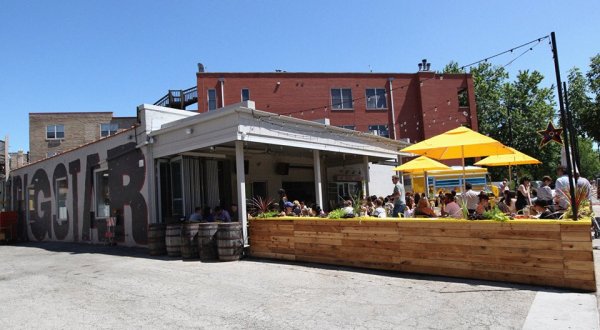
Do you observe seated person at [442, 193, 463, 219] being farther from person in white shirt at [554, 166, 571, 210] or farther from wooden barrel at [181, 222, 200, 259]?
wooden barrel at [181, 222, 200, 259]

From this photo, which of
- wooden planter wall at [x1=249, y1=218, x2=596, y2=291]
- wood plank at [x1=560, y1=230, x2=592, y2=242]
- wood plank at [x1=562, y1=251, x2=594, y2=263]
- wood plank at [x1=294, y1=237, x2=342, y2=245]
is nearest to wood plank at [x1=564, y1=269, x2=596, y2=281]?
wooden planter wall at [x1=249, y1=218, x2=596, y2=291]

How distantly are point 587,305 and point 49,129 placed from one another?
1891 inches

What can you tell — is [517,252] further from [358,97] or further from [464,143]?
[358,97]

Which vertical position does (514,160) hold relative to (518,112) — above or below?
below

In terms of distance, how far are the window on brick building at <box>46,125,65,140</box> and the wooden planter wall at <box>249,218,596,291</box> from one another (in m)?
41.7

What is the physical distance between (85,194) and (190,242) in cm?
744

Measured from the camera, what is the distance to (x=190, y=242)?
10.6 metres

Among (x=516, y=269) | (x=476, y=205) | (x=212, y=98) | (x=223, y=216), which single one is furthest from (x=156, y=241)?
(x=212, y=98)

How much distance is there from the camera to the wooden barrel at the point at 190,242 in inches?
416

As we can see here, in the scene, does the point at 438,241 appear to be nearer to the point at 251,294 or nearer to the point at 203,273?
the point at 251,294

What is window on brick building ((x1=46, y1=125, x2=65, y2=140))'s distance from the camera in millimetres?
43375

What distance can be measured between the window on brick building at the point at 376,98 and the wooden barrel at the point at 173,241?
74.7ft

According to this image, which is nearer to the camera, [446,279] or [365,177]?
[446,279]

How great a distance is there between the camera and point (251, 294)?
6652 mm
